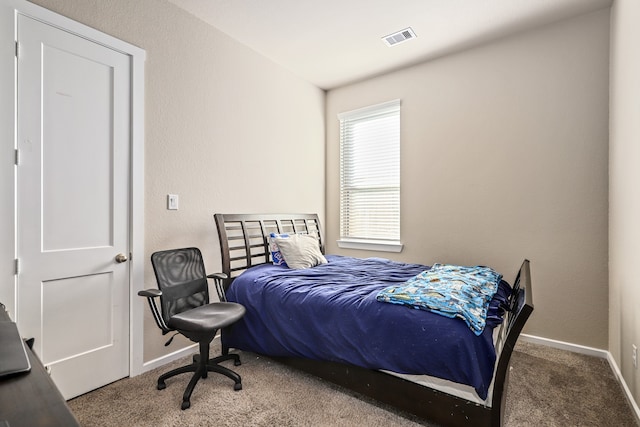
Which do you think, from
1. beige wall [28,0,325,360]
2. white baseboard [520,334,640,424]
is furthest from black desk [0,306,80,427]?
white baseboard [520,334,640,424]

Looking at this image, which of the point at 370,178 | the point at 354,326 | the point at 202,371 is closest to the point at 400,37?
the point at 370,178

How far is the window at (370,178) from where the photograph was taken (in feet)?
12.7

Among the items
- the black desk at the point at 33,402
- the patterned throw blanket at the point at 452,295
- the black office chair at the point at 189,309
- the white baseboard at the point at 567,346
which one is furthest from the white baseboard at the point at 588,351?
the black desk at the point at 33,402

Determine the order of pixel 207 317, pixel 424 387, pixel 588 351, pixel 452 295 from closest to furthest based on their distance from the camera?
pixel 424 387 → pixel 452 295 → pixel 207 317 → pixel 588 351

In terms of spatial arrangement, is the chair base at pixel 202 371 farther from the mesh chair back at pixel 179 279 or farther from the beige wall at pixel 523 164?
the beige wall at pixel 523 164

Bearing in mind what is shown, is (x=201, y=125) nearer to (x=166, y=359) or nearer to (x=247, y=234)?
(x=247, y=234)

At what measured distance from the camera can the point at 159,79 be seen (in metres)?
2.57

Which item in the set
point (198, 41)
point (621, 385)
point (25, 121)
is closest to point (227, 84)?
point (198, 41)

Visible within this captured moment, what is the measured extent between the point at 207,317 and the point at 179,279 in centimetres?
43

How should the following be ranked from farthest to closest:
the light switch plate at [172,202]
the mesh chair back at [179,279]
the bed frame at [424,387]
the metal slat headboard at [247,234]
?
the metal slat headboard at [247,234] → the light switch plate at [172,202] → the mesh chair back at [179,279] → the bed frame at [424,387]

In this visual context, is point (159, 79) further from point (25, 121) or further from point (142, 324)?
point (142, 324)

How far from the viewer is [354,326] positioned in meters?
1.95

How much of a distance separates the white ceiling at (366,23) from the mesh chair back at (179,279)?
2.02m

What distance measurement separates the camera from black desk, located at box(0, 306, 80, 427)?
2.21ft
